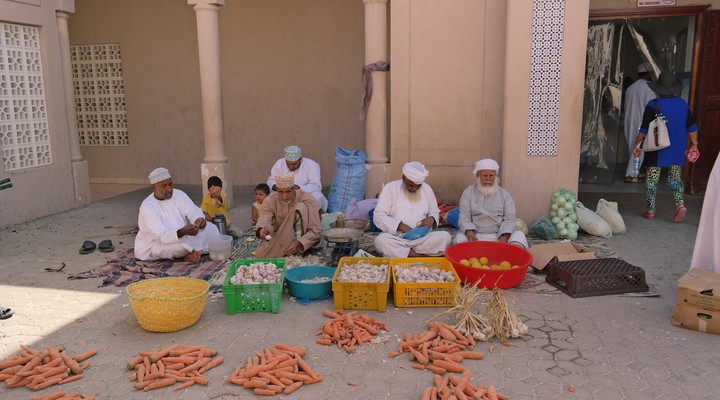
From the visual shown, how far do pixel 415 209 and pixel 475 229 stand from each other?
26.5 inches

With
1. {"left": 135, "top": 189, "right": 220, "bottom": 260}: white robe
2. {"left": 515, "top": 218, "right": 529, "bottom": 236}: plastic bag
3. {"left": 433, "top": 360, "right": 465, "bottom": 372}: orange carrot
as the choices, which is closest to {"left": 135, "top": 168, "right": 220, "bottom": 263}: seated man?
{"left": 135, "top": 189, "right": 220, "bottom": 260}: white robe

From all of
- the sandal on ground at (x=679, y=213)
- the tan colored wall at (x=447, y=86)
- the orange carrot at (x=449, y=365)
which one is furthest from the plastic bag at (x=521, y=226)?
the orange carrot at (x=449, y=365)

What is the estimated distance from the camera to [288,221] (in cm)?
620

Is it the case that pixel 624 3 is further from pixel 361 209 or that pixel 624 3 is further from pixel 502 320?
pixel 502 320

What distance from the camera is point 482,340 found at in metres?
4.24

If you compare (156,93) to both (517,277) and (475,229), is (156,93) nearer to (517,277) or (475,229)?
(475,229)

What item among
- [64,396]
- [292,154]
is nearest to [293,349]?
[64,396]

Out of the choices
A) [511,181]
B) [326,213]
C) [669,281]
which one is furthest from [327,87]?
[669,281]

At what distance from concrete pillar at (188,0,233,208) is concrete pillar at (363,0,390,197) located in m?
2.23

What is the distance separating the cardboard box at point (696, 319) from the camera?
4.31 metres

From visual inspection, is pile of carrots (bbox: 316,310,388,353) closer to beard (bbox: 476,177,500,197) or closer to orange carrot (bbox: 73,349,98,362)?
orange carrot (bbox: 73,349,98,362)

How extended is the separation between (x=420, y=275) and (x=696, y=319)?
2.13m

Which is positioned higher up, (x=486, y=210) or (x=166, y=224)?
(x=486, y=210)

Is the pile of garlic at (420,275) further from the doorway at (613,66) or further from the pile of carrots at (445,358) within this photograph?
the doorway at (613,66)
